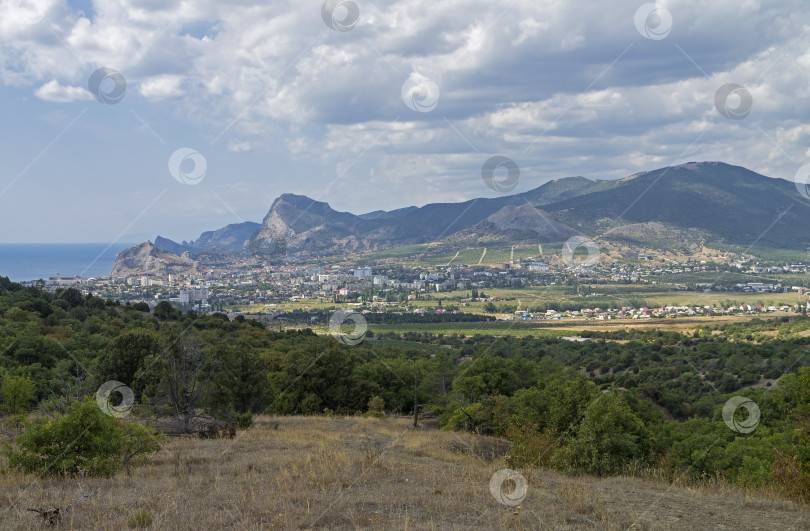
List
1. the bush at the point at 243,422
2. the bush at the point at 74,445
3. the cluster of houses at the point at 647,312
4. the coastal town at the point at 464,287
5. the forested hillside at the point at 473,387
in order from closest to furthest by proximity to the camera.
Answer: the bush at the point at 74,445
the forested hillside at the point at 473,387
the bush at the point at 243,422
the cluster of houses at the point at 647,312
the coastal town at the point at 464,287

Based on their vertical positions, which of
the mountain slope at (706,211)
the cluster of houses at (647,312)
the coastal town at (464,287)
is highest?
the mountain slope at (706,211)

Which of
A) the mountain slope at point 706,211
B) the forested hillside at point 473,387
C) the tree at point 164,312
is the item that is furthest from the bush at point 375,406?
the mountain slope at point 706,211

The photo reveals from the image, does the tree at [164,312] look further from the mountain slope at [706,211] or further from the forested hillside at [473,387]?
the mountain slope at [706,211]

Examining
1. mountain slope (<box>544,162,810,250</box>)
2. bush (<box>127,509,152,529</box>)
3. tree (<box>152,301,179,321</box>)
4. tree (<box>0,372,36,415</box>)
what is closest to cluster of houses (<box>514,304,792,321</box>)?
mountain slope (<box>544,162,810,250</box>)

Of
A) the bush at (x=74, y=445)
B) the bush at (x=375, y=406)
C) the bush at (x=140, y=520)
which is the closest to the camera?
the bush at (x=140, y=520)

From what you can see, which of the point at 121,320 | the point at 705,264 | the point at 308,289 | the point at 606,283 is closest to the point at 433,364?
the point at 121,320

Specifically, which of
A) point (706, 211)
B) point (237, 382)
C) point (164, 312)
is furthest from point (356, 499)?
point (706, 211)

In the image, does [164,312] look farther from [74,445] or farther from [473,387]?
[74,445]
